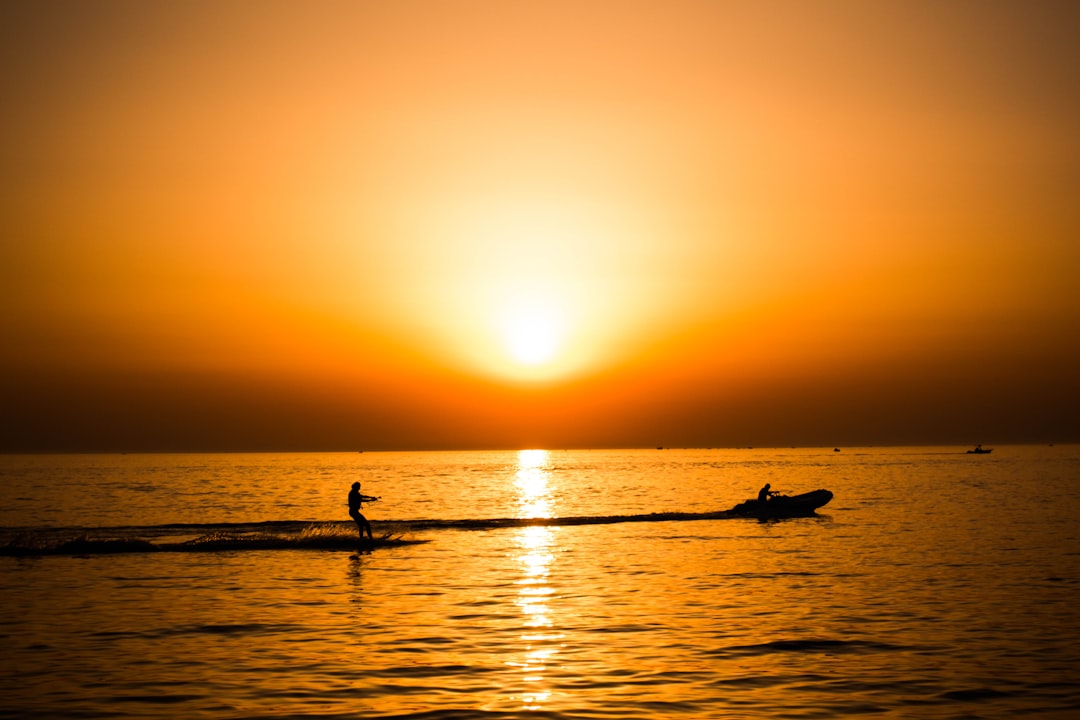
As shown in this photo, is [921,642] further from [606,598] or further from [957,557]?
[957,557]

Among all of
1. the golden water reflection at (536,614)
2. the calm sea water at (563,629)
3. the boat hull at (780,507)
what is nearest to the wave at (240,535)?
the boat hull at (780,507)

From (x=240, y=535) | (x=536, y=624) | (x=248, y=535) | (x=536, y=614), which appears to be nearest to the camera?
(x=536, y=624)

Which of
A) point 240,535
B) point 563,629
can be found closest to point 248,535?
point 240,535

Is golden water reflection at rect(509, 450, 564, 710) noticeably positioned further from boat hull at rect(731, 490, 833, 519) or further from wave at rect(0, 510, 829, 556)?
boat hull at rect(731, 490, 833, 519)

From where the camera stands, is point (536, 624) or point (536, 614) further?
point (536, 614)

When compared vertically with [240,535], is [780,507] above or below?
above

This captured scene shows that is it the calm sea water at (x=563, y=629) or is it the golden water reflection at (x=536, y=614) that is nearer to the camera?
the calm sea water at (x=563, y=629)

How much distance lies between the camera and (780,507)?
2584 inches

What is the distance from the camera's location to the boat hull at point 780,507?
64938 mm

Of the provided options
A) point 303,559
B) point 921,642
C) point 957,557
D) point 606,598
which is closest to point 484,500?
point 303,559

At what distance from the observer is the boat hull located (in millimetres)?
64938

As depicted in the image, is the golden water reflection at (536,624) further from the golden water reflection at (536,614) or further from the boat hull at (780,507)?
the boat hull at (780,507)

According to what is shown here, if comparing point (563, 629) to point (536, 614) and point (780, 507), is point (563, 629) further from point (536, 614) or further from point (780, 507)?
point (780, 507)

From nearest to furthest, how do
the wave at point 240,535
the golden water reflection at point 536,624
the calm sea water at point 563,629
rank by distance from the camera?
the calm sea water at point 563,629 → the golden water reflection at point 536,624 → the wave at point 240,535
